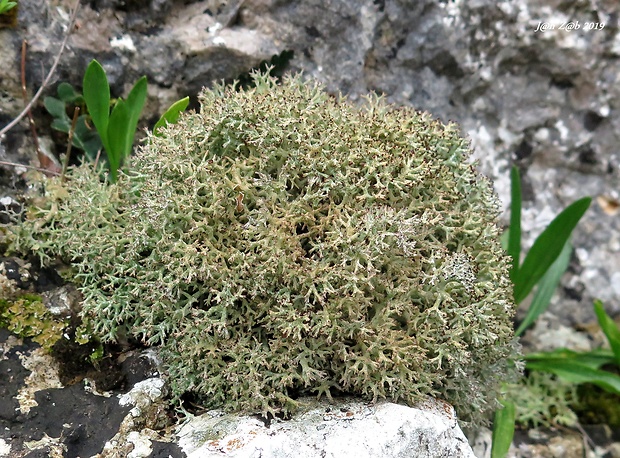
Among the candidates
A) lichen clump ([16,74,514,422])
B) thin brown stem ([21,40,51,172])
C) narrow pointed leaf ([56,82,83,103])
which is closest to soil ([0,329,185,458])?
lichen clump ([16,74,514,422])

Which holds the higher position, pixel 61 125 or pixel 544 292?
pixel 61 125

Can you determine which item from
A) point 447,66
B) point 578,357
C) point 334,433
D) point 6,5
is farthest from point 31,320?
point 578,357

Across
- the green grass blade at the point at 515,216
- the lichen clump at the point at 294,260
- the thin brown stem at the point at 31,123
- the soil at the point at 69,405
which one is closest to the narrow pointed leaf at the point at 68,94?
the thin brown stem at the point at 31,123

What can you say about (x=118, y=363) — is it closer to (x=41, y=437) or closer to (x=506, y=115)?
(x=41, y=437)

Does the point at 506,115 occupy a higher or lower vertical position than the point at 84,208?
higher

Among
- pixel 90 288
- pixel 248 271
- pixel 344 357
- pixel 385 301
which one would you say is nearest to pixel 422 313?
pixel 385 301

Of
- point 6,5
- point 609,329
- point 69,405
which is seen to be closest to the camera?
point 69,405

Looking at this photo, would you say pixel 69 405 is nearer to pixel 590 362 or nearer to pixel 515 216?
pixel 515 216
